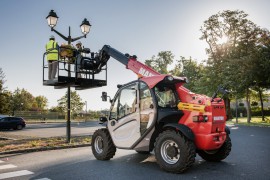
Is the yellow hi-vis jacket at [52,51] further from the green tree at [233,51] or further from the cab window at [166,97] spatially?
the green tree at [233,51]

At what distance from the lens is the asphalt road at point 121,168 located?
21.3 feet

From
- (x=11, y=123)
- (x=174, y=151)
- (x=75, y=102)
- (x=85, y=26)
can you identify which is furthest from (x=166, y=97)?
(x=75, y=102)

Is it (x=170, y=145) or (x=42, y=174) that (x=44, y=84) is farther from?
(x=170, y=145)

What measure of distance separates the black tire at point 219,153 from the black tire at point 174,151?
1.53 meters

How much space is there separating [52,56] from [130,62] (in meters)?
4.44

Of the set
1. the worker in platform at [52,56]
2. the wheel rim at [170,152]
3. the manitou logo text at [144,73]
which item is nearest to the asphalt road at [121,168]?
the wheel rim at [170,152]

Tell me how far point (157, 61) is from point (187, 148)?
65.3 metres

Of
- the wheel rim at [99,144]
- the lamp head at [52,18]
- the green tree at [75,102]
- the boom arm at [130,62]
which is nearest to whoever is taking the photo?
the boom arm at [130,62]

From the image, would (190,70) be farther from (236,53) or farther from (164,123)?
(164,123)

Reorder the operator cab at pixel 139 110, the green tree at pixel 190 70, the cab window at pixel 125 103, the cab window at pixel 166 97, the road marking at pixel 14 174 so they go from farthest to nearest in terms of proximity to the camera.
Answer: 1. the green tree at pixel 190 70
2. the cab window at pixel 125 103
3. the cab window at pixel 166 97
4. the operator cab at pixel 139 110
5. the road marking at pixel 14 174

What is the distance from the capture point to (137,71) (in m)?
8.87

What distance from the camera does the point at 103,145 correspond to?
8789 millimetres

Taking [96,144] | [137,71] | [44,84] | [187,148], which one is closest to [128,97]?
[137,71]

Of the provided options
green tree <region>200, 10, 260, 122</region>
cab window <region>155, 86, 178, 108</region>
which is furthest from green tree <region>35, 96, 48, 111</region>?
cab window <region>155, 86, 178, 108</region>
